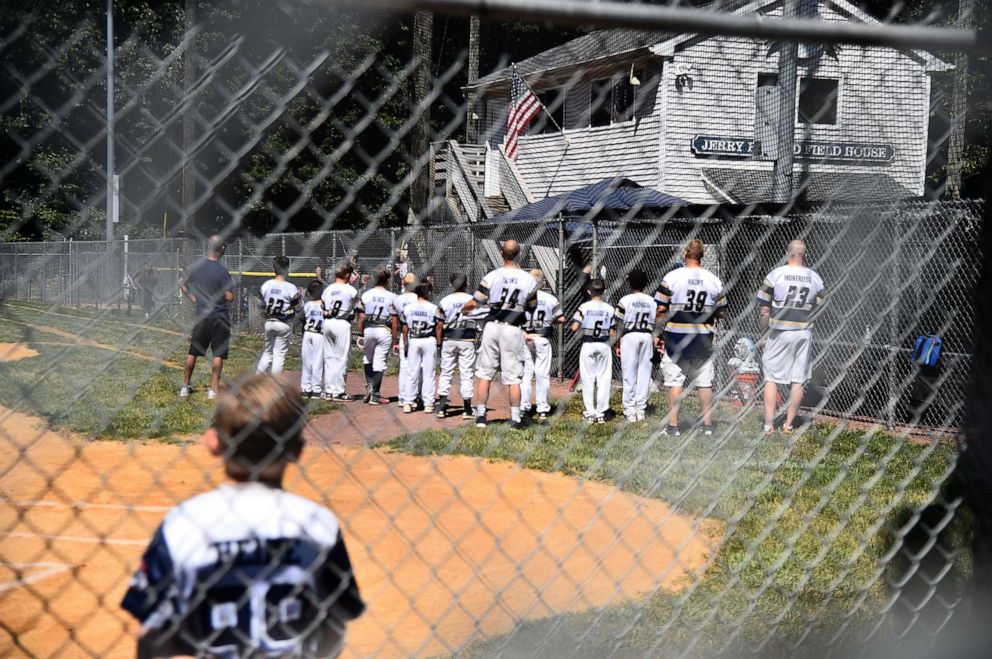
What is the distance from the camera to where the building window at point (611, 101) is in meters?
3.10

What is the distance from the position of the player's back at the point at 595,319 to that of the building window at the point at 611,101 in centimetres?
730

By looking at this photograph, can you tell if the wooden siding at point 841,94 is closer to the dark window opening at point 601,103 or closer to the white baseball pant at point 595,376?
the dark window opening at point 601,103

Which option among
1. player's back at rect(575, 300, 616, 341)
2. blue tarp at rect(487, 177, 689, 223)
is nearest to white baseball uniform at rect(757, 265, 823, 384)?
player's back at rect(575, 300, 616, 341)

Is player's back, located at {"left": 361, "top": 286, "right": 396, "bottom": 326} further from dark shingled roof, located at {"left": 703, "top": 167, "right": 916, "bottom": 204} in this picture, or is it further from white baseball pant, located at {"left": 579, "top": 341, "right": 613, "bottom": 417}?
dark shingled roof, located at {"left": 703, "top": 167, "right": 916, "bottom": 204}

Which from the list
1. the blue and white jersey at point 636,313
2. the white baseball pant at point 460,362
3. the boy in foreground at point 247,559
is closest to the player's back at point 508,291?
the blue and white jersey at point 636,313

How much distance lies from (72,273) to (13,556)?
3.44 m

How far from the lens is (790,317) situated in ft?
33.1

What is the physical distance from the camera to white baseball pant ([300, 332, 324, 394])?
12672mm

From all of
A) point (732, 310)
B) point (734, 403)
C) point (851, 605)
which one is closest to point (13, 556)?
point (851, 605)

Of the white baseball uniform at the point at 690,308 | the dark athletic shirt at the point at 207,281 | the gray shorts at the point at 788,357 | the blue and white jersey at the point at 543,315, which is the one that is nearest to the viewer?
the dark athletic shirt at the point at 207,281

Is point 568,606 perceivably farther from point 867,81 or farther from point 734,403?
point 734,403

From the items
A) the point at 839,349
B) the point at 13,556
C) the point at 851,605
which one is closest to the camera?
the point at 851,605

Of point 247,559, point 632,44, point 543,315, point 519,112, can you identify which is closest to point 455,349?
point 543,315

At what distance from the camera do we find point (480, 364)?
35.8ft
